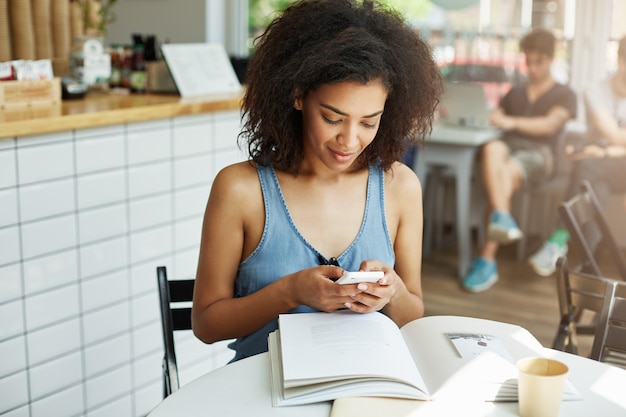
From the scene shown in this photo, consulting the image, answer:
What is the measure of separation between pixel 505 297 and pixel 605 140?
0.95 metres

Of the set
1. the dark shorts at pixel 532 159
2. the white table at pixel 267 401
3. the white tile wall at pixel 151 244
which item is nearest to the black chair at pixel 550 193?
the dark shorts at pixel 532 159

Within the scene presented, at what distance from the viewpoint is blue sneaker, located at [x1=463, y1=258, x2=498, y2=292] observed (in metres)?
4.11

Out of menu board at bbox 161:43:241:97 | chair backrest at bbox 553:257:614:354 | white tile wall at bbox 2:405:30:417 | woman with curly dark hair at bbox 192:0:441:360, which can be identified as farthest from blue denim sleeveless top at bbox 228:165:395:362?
menu board at bbox 161:43:241:97

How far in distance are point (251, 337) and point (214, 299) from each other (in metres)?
0.10

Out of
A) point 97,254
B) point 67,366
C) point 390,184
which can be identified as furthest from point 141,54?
point 390,184

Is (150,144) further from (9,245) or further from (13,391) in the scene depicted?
(13,391)

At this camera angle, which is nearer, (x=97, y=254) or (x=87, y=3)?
(x=97, y=254)

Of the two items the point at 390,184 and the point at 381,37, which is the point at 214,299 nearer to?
the point at 390,184

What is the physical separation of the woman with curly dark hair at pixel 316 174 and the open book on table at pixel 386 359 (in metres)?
0.13

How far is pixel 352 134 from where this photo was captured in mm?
1471

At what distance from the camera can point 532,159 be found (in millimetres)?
4277

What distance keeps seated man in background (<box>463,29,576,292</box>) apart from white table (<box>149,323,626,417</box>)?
2.97 metres

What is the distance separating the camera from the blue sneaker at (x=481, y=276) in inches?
162

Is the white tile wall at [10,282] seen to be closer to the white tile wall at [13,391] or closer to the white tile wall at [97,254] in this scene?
the white tile wall at [97,254]
